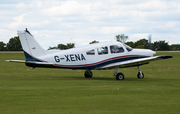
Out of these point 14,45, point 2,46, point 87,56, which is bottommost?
point 87,56

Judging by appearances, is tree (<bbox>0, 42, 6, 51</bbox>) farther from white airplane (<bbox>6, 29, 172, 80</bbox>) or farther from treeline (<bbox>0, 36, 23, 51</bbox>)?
white airplane (<bbox>6, 29, 172, 80</bbox>)

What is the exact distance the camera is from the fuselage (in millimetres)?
19094

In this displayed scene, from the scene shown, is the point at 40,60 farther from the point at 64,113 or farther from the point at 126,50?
the point at 64,113

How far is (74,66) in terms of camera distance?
19.2 metres

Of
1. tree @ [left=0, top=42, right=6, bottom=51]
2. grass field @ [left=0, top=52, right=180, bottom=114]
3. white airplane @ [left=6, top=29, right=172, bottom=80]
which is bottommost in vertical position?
grass field @ [left=0, top=52, right=180, bottom=114]

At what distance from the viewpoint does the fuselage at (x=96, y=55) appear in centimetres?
1909

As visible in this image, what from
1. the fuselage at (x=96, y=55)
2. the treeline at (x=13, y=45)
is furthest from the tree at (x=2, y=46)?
the fuselage at (x=96, y=55)

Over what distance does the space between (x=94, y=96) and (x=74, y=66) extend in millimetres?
7088

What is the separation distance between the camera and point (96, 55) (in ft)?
63.9

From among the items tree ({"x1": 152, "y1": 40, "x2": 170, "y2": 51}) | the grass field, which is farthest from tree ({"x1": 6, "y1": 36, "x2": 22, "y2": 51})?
the grass field

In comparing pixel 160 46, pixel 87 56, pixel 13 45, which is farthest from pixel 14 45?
pixel 87 56

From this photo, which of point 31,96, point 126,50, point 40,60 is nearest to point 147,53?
point 126,50

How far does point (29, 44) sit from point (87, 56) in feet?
12.5

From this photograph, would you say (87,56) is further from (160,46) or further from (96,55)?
(160,46)
